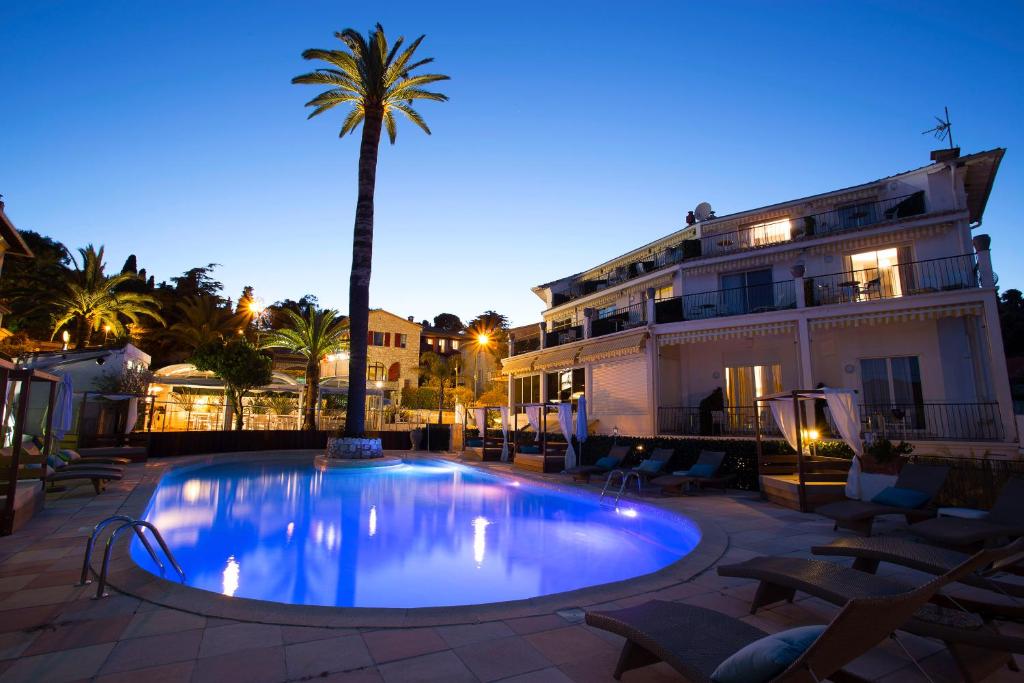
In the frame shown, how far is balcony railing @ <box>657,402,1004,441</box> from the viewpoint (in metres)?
13.8

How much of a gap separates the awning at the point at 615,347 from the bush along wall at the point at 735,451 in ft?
15.0

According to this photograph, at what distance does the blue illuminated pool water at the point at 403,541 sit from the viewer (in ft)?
21.2

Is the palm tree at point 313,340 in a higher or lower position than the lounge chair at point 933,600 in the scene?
higher

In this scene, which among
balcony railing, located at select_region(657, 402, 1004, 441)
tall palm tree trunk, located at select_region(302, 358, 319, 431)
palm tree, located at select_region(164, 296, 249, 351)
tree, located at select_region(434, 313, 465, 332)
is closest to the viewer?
balcony railing, located at select_region(657, 402, 1004, 441)

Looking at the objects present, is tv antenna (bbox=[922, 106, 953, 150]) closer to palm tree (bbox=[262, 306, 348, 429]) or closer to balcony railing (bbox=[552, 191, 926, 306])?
balcony railing (bbox=[552, 191, 926, 306])

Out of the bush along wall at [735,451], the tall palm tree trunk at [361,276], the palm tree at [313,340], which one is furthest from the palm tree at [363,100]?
the bush along wall at [735,451]

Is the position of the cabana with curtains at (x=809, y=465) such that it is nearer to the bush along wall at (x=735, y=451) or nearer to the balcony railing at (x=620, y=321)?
the bush along wall at (x=735, y=451)

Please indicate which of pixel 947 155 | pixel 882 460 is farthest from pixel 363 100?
pixel 882 460

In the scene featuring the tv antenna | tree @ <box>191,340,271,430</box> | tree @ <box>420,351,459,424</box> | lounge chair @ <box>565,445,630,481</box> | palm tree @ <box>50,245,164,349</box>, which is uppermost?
the tv antenna

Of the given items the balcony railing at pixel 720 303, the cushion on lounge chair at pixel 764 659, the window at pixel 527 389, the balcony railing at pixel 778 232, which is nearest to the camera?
the cushion on lounge chair at pixel 764 659

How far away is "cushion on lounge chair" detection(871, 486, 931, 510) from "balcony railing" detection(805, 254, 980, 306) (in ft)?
31.7

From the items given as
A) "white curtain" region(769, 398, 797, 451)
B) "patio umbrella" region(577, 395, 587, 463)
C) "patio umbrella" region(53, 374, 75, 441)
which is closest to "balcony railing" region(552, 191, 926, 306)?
"patio umbrella" region(577, 395, 587, 463)

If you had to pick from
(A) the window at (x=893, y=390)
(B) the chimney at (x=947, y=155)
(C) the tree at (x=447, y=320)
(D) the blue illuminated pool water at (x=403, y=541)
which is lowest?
(D) the blue illuminated pool water at (x=403, y=541)

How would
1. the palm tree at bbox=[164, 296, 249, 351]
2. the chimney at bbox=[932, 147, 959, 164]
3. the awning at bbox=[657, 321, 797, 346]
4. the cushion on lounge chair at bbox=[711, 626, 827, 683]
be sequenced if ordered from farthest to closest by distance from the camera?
the palm tree at bbox=[164, 296, 249, 351]
the awning at bbox=[657, 321, 797, 346]
the chimney at bbox=[932, 147, 959, 164]
the cushion on lounge chair at bbox=[711, 626, 827, 683]
